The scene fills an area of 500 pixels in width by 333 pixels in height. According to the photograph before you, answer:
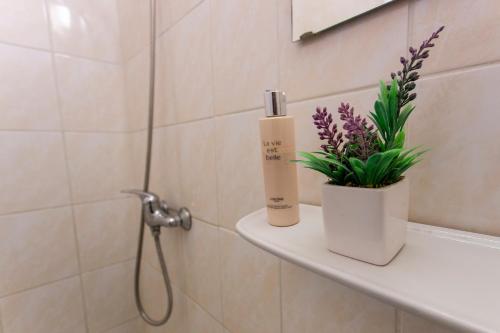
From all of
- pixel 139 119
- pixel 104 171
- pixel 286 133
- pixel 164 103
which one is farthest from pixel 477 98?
pixel 104 171

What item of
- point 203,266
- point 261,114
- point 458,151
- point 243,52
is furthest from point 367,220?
point 203,266

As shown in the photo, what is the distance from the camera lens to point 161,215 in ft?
2.43

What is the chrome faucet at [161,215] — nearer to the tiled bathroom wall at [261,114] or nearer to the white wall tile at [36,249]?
the tiled bathroom wall at [261,114]

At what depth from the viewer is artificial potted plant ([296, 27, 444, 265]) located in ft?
0.77

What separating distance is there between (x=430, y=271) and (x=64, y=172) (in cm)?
102

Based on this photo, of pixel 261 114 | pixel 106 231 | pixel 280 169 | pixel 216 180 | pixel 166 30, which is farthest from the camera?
pixel 106 231

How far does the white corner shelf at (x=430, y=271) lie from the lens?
175 millimetres

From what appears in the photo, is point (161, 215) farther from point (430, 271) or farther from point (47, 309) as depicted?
point (430, 271)

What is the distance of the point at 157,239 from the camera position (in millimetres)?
767

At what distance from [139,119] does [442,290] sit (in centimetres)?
95

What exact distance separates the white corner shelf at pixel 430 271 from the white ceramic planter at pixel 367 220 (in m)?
0.01

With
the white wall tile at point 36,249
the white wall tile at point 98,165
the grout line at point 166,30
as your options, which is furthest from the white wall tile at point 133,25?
the white wall tile at point 36,249

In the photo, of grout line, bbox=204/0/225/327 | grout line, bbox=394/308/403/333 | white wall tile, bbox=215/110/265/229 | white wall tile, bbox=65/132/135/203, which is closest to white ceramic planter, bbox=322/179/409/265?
grout line, bbox=394/308/403/333

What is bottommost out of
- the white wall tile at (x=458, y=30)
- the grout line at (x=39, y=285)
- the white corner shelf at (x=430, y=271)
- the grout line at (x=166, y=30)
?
the grout line at (x=39, y=285)
